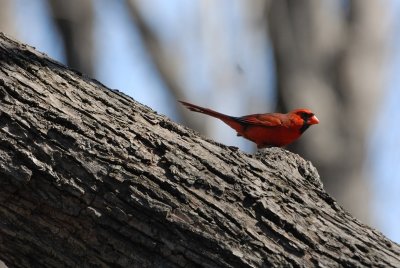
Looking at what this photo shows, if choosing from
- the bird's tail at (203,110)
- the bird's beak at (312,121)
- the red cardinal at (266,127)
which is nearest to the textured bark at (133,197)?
the bird's tail at (203,110)

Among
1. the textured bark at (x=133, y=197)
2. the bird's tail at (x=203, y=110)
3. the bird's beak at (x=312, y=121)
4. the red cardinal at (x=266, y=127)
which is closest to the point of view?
the textured bark at (x=133, y=197)

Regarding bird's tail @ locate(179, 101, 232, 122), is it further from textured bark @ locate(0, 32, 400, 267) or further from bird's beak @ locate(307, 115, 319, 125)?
textured bark @ locate(0, 32, 400, 267)

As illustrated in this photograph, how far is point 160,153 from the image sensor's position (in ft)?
6.63

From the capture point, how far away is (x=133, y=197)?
1896mm

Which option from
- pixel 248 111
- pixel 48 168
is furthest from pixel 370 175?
pixel 48 168

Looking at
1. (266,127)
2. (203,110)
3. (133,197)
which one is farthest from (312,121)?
(133,197)

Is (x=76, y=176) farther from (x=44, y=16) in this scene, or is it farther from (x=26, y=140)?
(x=44, y=16)

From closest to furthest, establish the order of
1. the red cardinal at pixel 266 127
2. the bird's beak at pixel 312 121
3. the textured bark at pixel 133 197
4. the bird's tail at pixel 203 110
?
the textured bark at pixel 133 197, the bird's tail at pixel 203 110, the red cardinal at pixel 266 127, the bird's beak at pixel 312 121

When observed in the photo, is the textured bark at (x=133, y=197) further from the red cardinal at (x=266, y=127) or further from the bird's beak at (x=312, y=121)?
the bird's beak at (x=312, y=121)

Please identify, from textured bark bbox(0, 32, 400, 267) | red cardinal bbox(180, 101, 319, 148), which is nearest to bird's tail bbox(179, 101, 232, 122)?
red cardinal bbox(180, 101, 319, 148)

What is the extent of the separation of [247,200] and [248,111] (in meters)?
4.10

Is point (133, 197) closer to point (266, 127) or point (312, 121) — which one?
point (266, 127)

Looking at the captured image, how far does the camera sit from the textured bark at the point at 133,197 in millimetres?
1854

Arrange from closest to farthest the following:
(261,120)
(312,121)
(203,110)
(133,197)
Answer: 1. (133,197)
2. (203,110)
3. (261,120)
4. (312,121)
